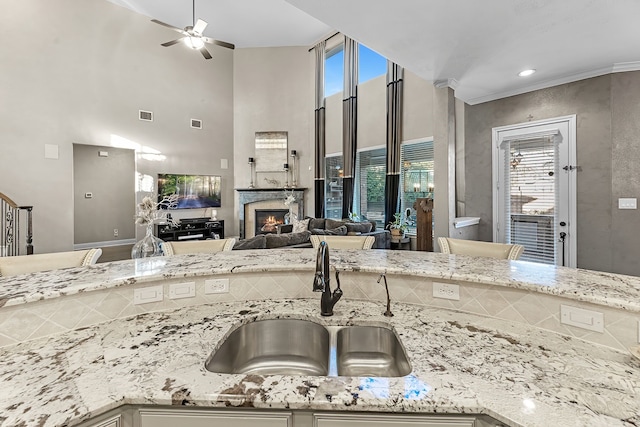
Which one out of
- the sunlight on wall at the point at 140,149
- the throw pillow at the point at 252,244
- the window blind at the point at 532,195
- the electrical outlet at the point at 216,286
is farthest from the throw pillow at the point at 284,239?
the sunlight on wall at the point at 140,149

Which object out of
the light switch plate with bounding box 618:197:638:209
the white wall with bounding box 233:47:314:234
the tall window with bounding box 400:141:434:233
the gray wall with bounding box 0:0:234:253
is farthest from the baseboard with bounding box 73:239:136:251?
the light switch plate with bounding box 618:197:638:209

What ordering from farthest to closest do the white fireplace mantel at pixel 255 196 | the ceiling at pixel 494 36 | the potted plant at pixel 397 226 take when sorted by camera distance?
1. the white fireplace mantel at pixel 255 196
2. the potted plant at pixel 397 226
3. the ceiling at pixel 494 36

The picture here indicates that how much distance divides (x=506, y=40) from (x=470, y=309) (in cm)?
256

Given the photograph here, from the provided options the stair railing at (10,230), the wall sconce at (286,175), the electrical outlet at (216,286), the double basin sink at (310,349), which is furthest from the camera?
the wall sconce at (286,175)

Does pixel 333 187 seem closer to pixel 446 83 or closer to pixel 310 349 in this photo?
pixel 446 83

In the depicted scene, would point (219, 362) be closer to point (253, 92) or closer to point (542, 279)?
point (542, 279)

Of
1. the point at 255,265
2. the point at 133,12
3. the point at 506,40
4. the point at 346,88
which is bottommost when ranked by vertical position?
the point at 255,265

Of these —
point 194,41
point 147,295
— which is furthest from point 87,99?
point 147,295

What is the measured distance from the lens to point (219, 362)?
103cm

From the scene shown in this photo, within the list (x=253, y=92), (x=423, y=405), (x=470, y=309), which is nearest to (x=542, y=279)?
(x=470, y=309)

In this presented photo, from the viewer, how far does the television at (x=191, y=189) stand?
23.7 ft

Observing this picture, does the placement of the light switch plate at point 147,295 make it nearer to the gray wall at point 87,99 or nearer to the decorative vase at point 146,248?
the decorative vase at point 146,248

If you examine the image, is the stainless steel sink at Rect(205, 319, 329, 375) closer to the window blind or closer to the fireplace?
the window blind

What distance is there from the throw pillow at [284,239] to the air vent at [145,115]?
5.33m
